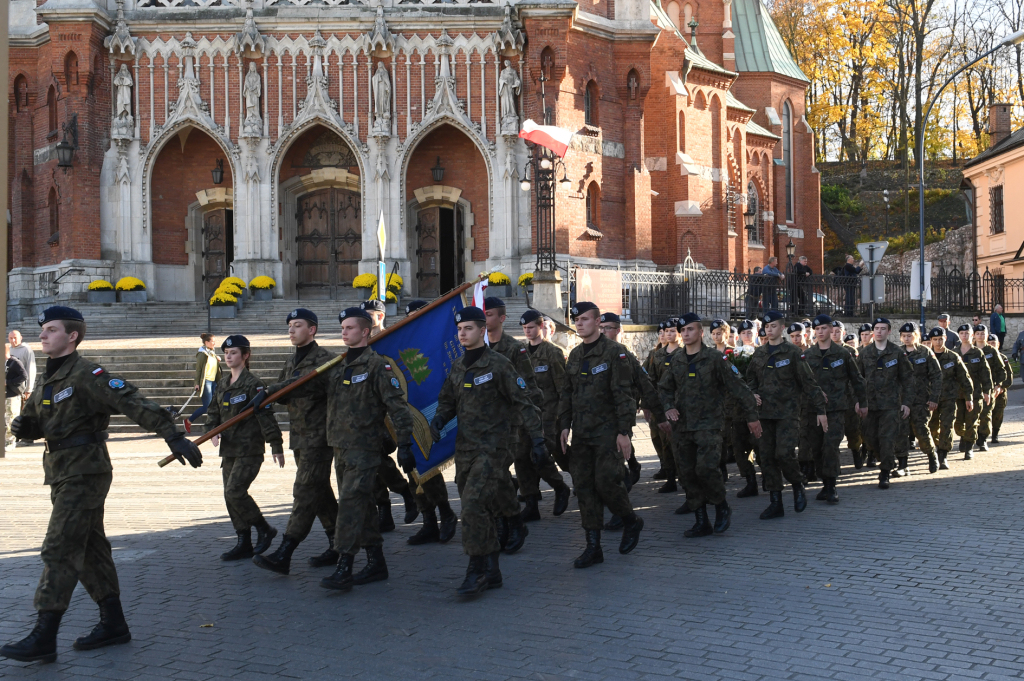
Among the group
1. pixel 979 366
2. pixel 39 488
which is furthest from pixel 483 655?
pixel 979 366

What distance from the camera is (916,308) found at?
31250 millimetres

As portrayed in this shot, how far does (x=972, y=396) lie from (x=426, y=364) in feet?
32.0

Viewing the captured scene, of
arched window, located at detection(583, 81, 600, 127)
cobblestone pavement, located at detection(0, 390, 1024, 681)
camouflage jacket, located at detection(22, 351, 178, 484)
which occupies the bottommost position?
cobblestone pavement, located at detection(0, 390, 1024, 681)

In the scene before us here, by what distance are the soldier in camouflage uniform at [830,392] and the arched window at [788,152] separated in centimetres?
3648

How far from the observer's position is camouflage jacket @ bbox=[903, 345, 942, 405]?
12945mm

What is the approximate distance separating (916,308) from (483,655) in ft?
95.0

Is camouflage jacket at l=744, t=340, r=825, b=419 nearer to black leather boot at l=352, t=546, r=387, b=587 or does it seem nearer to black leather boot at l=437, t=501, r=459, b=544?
black leather boot at l=437, t=501, r=459, b=544

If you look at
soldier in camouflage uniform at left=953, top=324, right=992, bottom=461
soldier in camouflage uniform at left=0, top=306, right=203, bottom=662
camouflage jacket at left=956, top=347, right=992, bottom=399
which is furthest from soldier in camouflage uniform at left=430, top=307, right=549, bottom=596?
camouflage jacket at left=956, top=347, right=992, bottom=399

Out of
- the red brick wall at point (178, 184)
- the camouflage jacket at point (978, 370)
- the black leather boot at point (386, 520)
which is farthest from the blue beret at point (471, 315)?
the red brick wall at point (178, 184)

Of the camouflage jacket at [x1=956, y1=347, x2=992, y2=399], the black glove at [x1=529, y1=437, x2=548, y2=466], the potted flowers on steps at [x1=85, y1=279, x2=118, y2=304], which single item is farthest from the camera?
the potted flowers on steps at [x1=85, y1=279, x2=118, y2=304]

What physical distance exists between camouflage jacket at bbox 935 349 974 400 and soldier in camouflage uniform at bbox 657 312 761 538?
6.52 meters

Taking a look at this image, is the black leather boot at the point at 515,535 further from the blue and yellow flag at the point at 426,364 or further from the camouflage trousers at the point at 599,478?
the blue and yellow flag at the point at 426,364

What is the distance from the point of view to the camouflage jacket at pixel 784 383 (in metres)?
10.1

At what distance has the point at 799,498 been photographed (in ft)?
32.7
